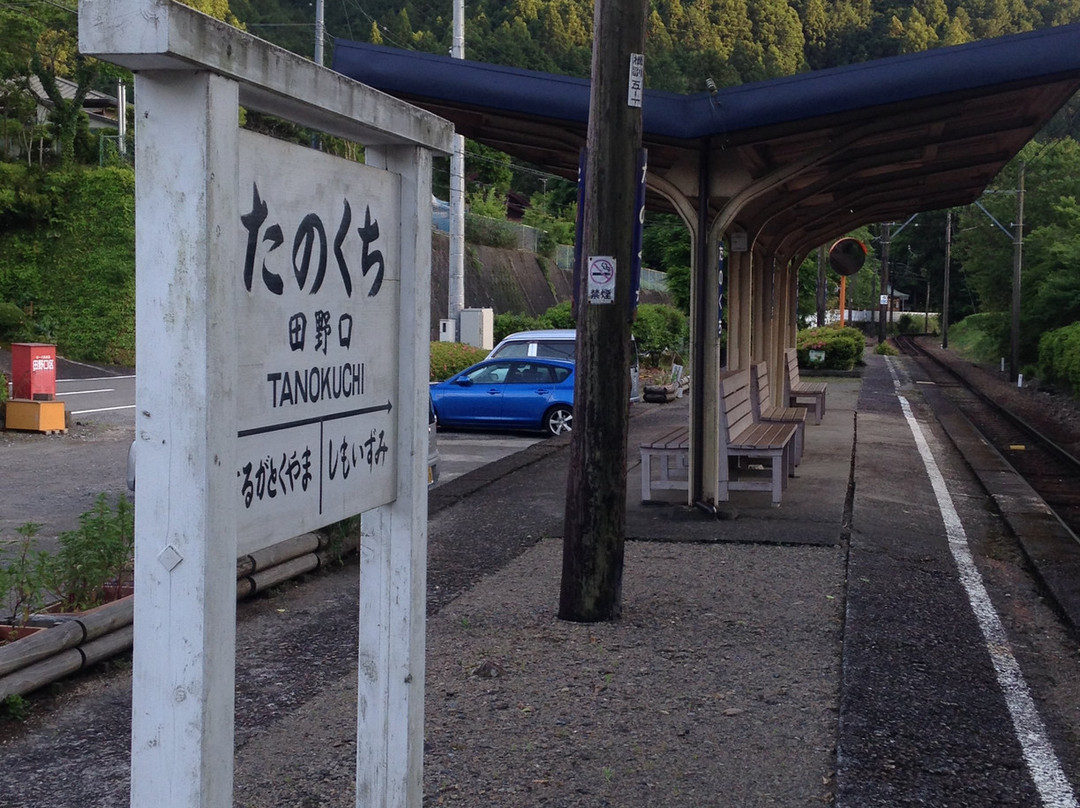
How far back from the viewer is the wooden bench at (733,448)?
10383 millimetres

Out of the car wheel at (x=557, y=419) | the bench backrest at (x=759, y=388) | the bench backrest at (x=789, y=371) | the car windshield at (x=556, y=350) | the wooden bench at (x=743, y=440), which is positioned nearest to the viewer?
the wooden bench at (x=743, y=440)

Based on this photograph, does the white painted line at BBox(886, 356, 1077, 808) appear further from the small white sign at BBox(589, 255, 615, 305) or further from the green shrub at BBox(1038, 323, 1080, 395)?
the green shrub at BBox(1038, 323, 1080, 395)

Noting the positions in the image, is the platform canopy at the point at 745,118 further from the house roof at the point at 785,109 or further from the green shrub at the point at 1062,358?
the green shrub at the point at 1062,358

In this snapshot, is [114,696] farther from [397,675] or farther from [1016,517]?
[1016,517]

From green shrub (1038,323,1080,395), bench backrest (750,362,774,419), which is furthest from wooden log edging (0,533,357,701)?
green shrub (1038,323,1080,395)

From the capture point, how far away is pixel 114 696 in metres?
5.73

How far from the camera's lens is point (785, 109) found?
9117 millimetres

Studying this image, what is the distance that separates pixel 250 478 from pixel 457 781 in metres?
2.26

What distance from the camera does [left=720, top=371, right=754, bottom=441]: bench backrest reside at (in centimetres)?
1040

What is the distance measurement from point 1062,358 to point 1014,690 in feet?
86.4

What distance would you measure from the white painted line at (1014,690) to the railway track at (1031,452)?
303 centimetres

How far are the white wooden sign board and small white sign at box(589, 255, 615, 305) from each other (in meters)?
3.51

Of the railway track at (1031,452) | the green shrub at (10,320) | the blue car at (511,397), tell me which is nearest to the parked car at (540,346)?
the blue car at (511,397)

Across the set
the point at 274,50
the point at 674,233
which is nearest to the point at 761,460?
the point at 274,50
